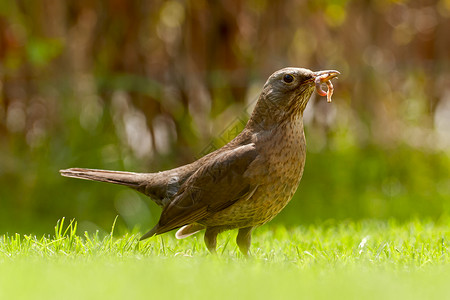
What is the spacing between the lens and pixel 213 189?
14.5 ft

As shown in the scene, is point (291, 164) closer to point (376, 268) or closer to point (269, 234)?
point (376, 268)

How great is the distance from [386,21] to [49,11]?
473 cm

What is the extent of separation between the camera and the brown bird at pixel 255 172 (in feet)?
14.1

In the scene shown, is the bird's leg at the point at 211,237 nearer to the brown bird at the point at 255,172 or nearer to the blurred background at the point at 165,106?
the brown bird at the point at 255,172

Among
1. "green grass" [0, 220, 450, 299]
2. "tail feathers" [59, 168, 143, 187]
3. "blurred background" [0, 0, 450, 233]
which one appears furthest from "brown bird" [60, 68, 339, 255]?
"blurred background" [0, 0, 450, 233]

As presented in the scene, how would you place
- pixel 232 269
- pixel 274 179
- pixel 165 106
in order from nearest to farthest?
pixel 232 269
pixel 274 179
pixel 165 106

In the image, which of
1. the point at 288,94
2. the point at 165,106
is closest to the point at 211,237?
the point at 288,94

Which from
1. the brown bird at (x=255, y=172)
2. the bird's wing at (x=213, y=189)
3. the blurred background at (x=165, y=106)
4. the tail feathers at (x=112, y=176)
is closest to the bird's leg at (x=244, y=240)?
the brown bird at (x=255, y=172)

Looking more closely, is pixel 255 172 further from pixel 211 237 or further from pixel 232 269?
pixel 232 269

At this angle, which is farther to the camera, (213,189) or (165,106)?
(165,106)

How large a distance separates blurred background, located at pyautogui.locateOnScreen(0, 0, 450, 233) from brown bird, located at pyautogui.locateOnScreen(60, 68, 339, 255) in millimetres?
2627

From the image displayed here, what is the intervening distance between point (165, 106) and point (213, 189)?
4.13m

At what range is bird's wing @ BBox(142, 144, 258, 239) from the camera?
4336 millimetres

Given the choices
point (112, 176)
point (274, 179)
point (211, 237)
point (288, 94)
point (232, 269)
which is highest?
point (288, 94)
